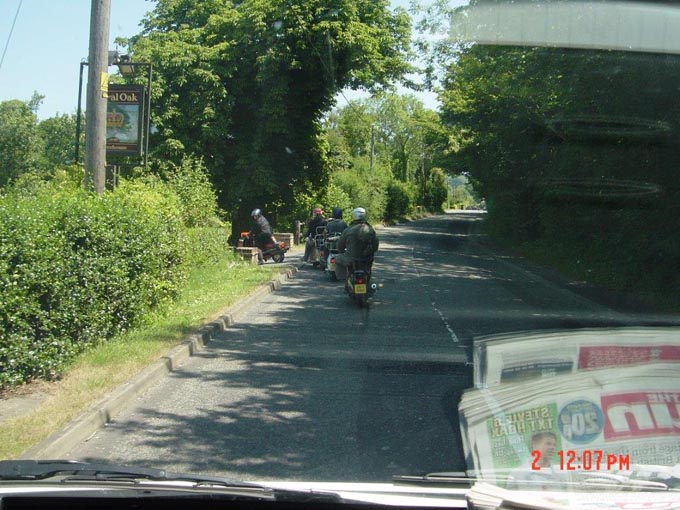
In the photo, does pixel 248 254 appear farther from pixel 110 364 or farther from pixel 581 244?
pixel 110 364

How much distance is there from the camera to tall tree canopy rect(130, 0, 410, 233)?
2558cm

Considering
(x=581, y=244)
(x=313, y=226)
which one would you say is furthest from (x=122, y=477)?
(x=581, y=244)

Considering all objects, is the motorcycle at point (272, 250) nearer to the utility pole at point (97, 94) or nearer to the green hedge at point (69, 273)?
the green hedge at point (69, 273)

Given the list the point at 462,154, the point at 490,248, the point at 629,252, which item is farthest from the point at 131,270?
the point at 462,154

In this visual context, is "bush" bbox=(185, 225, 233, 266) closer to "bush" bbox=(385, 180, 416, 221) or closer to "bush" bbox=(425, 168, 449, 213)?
"bush" bbox=(385, 180, 416, 221)

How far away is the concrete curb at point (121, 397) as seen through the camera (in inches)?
210

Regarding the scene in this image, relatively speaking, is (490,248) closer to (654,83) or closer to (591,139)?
(591,139)

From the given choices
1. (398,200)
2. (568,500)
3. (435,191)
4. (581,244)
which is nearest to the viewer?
(568,500)

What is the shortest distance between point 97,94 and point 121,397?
17.8 ft

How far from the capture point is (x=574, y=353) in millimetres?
3648

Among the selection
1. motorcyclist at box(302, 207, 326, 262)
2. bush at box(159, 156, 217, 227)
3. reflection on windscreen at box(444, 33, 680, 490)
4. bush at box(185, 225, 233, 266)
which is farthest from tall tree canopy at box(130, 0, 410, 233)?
bush at box(185, 225, 233, 266)

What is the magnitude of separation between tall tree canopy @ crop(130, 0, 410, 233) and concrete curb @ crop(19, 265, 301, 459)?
14.9m

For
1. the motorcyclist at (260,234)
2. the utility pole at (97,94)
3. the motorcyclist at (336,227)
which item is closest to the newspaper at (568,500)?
the utility pole at (97,94)

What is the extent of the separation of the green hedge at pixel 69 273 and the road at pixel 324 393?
1114mm
